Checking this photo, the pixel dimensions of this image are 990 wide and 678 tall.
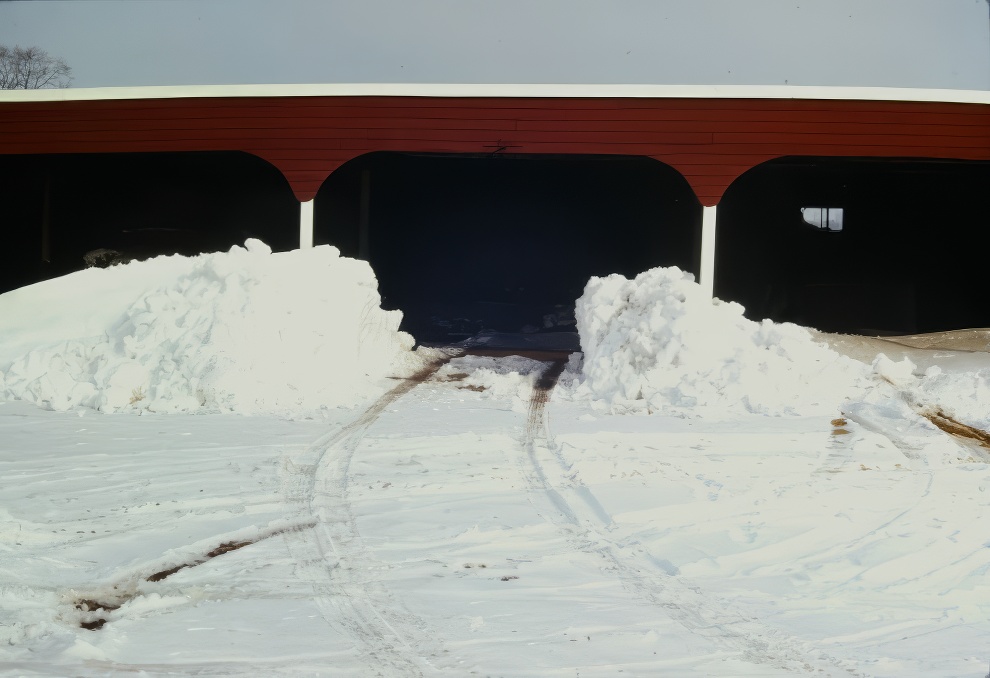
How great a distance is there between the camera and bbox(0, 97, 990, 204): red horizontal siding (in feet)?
42.2

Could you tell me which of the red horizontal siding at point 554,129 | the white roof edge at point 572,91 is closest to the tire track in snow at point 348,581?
the red horizontal siding at point 554,129

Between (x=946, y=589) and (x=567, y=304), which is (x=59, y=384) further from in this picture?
(x=567, y=304)

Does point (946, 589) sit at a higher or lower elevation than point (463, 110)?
lower

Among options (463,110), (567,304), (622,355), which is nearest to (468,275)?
(567,304)

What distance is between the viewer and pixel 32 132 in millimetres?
14242

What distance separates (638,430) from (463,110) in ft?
23.9

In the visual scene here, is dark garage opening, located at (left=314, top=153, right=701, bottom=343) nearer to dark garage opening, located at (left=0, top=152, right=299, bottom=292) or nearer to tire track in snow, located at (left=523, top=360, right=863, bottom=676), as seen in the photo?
dark garage opening, located at (left=0, top=152, right=299, bottom=292)

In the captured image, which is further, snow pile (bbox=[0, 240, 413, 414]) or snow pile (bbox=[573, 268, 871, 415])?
snow pile (bbox=[573, 268, 871, 415])

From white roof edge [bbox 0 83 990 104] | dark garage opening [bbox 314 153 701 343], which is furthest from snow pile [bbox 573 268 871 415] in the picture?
dark garage opening [bbox 314 153 701 343]

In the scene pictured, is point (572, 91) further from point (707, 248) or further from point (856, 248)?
point (856, 248)

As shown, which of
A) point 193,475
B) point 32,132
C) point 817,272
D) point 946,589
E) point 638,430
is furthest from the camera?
point 817,272

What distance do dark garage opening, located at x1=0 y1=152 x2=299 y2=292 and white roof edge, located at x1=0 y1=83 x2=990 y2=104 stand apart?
3727 millimetres

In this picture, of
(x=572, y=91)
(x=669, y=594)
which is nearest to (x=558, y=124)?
(x=572, y=91)

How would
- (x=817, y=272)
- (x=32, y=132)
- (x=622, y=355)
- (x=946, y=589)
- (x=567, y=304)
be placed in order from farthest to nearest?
(x=567, y=304) < (x=817, y=272) < (x=32, y=132) < (x=622, y=355) < (x=946, y=589)
